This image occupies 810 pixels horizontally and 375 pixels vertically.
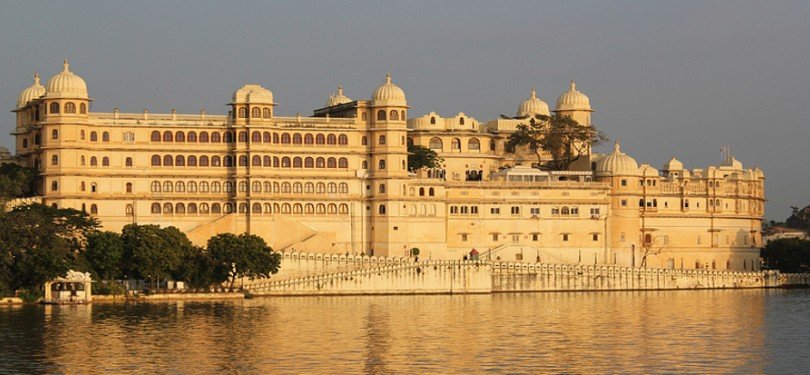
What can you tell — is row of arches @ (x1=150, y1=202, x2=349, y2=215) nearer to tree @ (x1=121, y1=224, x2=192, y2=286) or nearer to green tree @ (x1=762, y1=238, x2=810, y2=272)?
tree @ (x1=121, y1=224, x2=192, y2=286)

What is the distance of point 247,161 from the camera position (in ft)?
351

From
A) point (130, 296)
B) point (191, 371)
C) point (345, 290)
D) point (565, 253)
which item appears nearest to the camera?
point (191, 371)

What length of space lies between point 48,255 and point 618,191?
4562cm

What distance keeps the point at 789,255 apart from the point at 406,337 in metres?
58.6

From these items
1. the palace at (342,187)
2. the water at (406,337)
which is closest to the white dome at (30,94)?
the palace at (342,187)

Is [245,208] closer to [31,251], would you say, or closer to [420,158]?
[420,158]

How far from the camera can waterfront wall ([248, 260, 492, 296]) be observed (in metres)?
97.1

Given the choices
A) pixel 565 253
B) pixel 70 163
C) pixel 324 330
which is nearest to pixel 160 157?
pixel 70 163

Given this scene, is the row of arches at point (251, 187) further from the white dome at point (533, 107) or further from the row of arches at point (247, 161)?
the white dome at point (533, 107)

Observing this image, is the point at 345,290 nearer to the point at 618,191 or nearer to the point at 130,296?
the point at 130,296

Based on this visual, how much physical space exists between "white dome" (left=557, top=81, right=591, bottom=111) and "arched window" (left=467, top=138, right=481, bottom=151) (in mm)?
7352

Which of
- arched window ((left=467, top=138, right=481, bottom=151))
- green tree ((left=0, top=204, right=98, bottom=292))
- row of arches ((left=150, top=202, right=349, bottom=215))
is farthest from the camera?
arched window ((left=467, top=138, right=481, bottom=151))

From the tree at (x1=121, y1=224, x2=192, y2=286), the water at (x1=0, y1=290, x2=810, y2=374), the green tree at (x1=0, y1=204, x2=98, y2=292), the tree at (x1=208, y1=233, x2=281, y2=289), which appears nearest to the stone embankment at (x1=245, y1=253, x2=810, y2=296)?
the tree at (x1=208, y1=233, x2=281, y2=289)

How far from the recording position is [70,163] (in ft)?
336
